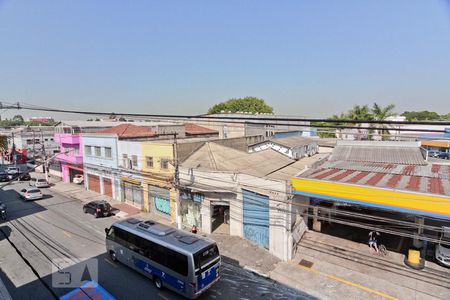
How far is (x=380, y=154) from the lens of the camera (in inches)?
977

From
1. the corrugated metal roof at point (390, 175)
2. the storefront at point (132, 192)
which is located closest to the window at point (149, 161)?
the storefront at point (132, 192)

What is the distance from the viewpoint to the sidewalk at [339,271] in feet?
45.0

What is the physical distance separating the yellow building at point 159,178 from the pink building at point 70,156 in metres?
13.3

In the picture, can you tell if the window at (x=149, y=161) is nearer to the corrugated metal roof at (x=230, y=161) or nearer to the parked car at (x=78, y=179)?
the corrugated metal roof at (x=230, y=161)

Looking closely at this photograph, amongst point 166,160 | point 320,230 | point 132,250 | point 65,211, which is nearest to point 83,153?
point 65,211

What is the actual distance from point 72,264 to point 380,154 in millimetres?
25674

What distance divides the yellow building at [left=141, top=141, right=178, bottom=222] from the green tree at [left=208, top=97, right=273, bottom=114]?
185 ft

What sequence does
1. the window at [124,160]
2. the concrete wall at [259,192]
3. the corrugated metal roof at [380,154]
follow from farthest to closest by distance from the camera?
1. the window at [124,160]
2. the corrugated metal roof at [380,154]
3. the concrete wall at [259,192]

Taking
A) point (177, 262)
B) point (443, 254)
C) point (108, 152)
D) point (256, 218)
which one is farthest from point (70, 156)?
point (443, 254)

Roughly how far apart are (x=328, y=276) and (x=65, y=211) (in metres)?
24.0

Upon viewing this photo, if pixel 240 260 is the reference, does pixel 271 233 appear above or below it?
above

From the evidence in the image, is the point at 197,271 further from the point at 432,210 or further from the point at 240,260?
the point at 432,210

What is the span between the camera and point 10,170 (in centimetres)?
4375

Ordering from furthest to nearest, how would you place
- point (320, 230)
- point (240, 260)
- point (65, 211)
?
point (65, 211) → point (320, 230) → point (240, 260)
